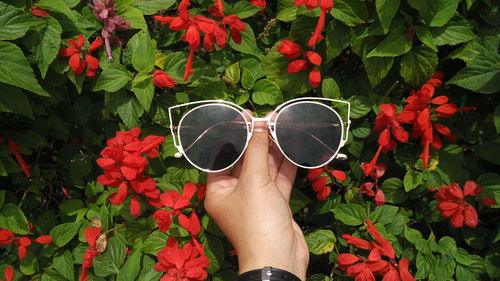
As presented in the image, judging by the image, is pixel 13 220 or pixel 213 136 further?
pixel 13 220

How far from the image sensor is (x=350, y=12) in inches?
47.1

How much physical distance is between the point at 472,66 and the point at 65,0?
4.51 feet

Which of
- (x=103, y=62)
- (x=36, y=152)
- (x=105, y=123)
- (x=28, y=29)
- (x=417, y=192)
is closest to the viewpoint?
(x=28, y=29)

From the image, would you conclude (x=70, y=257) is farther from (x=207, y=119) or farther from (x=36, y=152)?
(x=207, y=119)

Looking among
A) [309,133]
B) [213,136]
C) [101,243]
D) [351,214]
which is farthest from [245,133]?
[101,243]

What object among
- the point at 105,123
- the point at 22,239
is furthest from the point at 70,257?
the point at 105,123

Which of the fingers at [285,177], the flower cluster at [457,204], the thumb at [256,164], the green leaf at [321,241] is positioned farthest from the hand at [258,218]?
the flower cluster at [457,204]

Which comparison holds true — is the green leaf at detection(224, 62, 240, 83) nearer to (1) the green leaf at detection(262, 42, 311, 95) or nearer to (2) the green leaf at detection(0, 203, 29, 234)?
(1) the green leaf at detection(262, 42, 311, 95)

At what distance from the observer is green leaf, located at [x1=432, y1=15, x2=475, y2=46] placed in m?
1.21

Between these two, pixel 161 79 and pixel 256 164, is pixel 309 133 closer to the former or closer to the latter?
pixel 256 164

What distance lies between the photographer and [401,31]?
122cm

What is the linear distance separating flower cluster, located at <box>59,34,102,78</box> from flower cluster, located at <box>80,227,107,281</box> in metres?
0.54

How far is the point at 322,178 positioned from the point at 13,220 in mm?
1152

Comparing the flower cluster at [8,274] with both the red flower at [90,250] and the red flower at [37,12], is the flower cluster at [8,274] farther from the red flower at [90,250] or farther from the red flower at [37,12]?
the red flower at [37,12]
